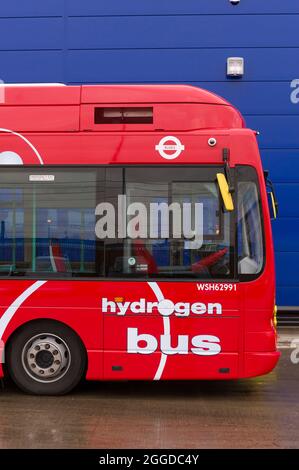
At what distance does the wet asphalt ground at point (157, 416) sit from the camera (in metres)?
Result: 4.45

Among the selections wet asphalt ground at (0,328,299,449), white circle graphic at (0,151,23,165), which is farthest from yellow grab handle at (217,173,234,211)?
white circle graphic at (0,151,23,165)

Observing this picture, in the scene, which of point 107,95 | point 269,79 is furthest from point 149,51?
point 107,95

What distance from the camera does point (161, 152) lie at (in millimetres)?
5684

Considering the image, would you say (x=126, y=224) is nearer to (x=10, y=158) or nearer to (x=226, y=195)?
(x=226, y=195)

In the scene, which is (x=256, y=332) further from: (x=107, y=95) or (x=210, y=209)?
(x=107, y=95)

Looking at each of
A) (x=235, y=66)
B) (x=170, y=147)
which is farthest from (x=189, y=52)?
(x=170, y=147)

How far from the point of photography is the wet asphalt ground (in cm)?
445

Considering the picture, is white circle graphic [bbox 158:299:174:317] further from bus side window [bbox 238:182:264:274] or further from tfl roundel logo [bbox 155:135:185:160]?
tfl roundel logo [bbox 155:135:185:160]

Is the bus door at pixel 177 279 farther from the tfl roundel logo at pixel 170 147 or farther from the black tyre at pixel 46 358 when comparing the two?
the black tyre at pixel 46 358

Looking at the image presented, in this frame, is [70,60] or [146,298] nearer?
[146,298]

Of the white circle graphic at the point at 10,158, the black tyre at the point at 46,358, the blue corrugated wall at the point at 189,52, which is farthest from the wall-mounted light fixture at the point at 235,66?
the black tyre at the point at 46,358

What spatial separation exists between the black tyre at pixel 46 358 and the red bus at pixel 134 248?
1 centimetres

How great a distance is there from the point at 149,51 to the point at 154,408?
7464 millimetres

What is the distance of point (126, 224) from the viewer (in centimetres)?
566
